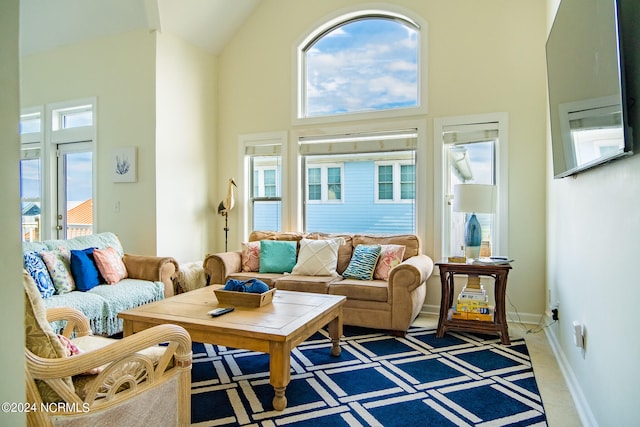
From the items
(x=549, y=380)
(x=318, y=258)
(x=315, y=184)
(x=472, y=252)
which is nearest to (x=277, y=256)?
(x=318, y=258)

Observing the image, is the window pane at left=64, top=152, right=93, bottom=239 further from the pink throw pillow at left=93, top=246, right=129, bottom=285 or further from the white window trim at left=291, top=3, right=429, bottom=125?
the white window trim at left=291, top=3, right=429, bottom=125

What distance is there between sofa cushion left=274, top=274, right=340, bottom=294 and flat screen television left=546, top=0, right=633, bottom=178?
2143mm

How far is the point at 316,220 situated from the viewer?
16.4 feet

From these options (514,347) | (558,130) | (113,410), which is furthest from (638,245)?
(514,347)

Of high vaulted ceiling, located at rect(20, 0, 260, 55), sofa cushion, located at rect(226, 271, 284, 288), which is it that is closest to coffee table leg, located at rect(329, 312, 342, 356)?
sofa cushion, located at rect(226, 271, 284, 288)

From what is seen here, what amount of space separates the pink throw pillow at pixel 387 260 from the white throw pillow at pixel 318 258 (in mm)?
468

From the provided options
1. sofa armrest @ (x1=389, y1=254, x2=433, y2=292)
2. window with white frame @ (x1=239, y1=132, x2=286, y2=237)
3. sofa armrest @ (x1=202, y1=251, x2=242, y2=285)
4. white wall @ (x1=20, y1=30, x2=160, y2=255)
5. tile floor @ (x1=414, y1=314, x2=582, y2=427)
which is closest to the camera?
tile floor @ (x1=414, y1=314, x2=582, y2=427)

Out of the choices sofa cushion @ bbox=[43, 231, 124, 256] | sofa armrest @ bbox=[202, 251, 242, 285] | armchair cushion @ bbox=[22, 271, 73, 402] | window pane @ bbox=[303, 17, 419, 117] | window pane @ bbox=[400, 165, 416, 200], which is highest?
window pane @ bbox=[303, 17, 419, 117]

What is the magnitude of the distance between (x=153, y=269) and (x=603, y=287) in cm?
351

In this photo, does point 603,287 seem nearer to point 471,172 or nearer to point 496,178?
point 496,178

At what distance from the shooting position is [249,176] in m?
5.32

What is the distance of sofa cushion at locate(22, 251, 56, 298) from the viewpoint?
3102mm

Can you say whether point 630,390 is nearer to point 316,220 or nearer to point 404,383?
point 404,383

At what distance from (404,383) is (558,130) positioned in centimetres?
180
